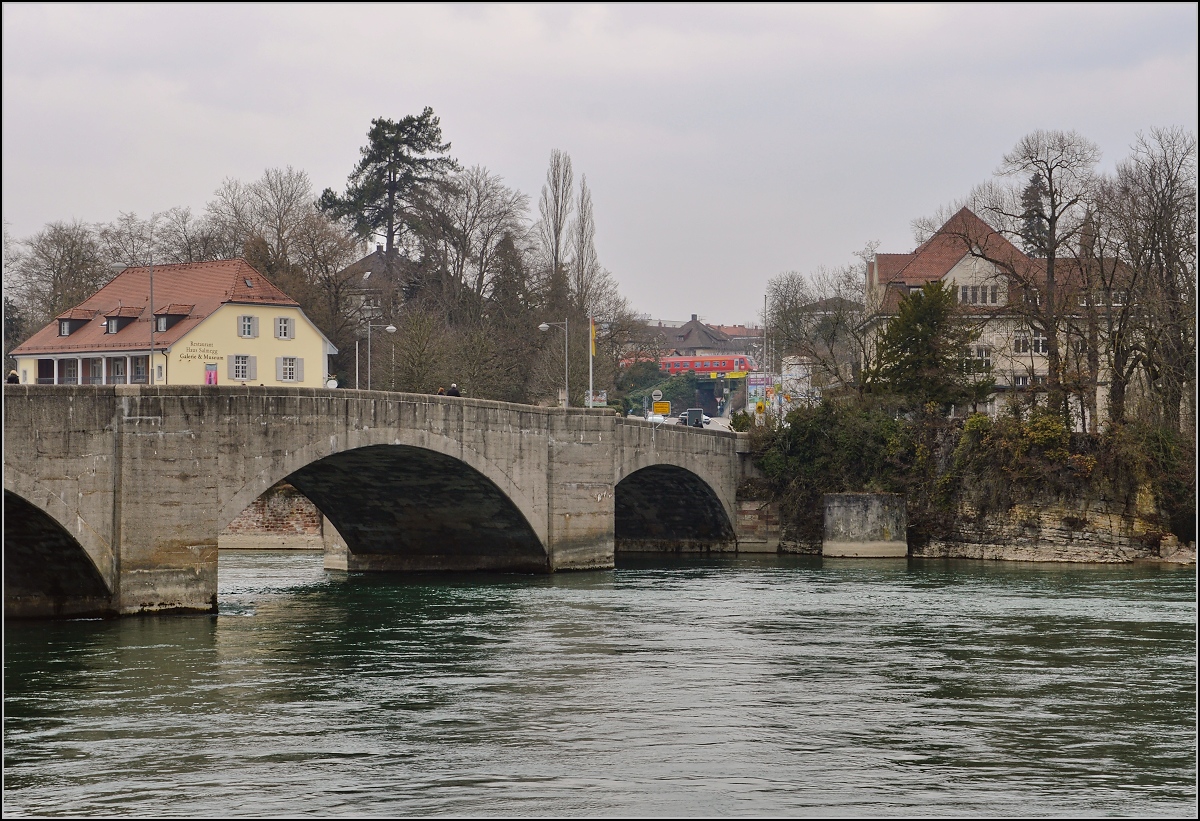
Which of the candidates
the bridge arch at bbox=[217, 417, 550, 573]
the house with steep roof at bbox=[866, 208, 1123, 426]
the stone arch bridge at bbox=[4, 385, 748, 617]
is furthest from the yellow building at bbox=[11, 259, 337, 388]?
the house with steep roof at bbox=[866, 208, 1123, 426]

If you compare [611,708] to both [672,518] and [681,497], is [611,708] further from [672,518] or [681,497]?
[672,518]

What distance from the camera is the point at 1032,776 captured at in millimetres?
15516

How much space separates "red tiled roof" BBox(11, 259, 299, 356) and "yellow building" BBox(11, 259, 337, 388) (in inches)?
1.2

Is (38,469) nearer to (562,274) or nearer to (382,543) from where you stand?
(382,543)

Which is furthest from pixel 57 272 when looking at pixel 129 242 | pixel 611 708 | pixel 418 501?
pixel 611 708

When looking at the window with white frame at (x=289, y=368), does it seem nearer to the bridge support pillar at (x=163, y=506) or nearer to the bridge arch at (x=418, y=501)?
the bridge arch at (x=418, y=501)

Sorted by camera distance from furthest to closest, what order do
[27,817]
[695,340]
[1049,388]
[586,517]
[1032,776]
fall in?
[695,340] → [1049,388] → [586,517] → [1032,776] → [27,817]

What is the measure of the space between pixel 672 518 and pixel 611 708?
103ft

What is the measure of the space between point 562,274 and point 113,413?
46.6 metres

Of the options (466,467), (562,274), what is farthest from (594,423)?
(562,274)

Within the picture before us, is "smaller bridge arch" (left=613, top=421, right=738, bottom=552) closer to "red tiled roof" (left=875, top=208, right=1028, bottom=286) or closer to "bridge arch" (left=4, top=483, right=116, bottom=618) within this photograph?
"red tiled roof" (left=875, top=208, right=1028, bottom=286)

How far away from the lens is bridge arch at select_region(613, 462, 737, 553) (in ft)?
160

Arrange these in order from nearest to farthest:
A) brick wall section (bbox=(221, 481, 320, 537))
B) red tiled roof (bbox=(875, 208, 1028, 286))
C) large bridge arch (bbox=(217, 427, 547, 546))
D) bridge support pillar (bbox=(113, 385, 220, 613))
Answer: bridge support pillar (bbox=(113, 385, 220, 613)) → large bridge arch (bbox=(217, 427, 547, 546)) → brick wall section (bbox=(221, 481, 320, 537)) → red tiled roof (bbox=(875, 208, 1028, 286))

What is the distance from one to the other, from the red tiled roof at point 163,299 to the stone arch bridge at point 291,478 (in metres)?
11.0
